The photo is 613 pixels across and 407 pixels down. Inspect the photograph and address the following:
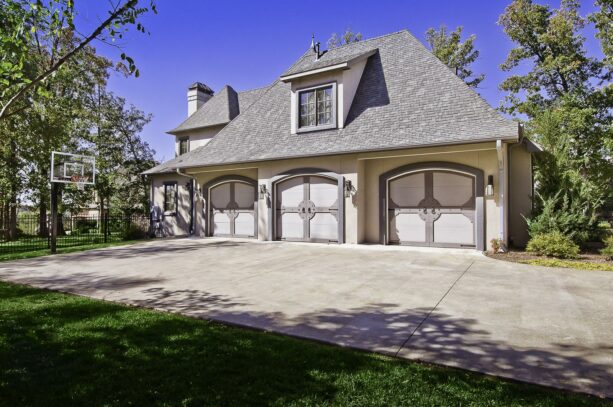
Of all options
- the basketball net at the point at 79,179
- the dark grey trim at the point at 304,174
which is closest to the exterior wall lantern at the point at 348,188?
the dark grey trim at the point at 304,174

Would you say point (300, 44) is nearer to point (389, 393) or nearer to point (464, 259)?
point (464, 259)

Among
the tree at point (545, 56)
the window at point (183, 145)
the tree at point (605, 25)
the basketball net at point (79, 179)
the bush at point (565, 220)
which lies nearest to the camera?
the bush at point (565, 220)

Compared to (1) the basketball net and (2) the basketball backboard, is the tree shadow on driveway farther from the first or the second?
(1) the basketball net

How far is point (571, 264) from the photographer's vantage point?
7766 millimetres

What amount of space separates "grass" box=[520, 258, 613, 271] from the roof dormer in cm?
725

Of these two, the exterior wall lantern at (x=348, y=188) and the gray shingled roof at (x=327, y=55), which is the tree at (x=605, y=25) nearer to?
the gray shingled roof at (x=327, y=55)

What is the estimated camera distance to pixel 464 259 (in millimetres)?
8664

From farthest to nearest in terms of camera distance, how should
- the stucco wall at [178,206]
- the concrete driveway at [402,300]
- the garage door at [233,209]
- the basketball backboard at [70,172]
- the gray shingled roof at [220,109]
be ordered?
the gray shingled roof at [220,109]
the stucco wall at [178,206]
the garage door at [233,209]
the basketball backboard at [70,172]
the concrete driveway at [402,300]

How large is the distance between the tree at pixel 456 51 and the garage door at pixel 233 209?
18885 millimetres

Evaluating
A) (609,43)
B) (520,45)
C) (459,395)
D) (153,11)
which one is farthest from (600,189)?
(520,45)

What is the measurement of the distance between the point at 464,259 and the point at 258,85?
1691 centimetres

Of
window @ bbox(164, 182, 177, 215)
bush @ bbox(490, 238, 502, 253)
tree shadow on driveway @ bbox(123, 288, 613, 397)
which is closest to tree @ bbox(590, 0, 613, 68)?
bush @ bbox(490, 238, 502, 253)

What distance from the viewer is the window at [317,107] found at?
1266 cm

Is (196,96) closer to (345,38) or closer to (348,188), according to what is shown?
(345,38)
